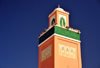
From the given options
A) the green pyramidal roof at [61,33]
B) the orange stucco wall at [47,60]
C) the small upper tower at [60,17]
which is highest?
the small upper tower at [60,17]

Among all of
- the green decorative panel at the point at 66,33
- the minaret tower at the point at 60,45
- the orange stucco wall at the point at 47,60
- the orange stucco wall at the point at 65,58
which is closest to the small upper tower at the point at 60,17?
the minaret tower at the point at 60,45

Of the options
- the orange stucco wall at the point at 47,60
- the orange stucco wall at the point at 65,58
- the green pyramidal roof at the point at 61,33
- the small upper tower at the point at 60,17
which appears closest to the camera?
the orange stucco wall at the point at 65,58

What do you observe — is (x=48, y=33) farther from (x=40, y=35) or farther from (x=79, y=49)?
(x=79, y=49)

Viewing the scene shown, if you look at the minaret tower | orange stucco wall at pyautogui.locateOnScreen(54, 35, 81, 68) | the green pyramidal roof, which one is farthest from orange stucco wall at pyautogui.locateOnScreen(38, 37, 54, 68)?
the green pyramidal roof

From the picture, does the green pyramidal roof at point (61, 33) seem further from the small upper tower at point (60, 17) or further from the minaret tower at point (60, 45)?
the small upper tower at point (60, 17)

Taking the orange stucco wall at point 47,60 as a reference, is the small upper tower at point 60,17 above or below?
above

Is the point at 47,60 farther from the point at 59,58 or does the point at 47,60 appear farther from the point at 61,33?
the point at 61,33

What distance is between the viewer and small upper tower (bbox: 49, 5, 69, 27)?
22666mm

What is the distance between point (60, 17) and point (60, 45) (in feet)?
11.2

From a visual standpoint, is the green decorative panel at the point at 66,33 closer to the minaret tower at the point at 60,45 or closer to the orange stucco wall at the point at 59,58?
the minaret tower at the point at 60,45

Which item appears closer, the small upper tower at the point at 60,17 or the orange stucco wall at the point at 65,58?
the orange stucco wall at the point at 65,58

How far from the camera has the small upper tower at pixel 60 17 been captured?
22666 mm

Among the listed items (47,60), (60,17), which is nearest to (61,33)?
(60,17)

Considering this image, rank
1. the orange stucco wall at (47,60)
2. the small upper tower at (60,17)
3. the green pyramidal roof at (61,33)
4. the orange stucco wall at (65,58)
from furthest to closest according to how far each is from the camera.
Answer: the small upper tower at (60,17)
the green pyramidal roof at (61,33)
the orange stucco wall at (47,60)
the orange stucco wall at (65,58)
